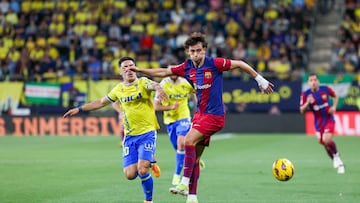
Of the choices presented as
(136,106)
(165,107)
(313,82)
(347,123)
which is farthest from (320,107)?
(347,123)

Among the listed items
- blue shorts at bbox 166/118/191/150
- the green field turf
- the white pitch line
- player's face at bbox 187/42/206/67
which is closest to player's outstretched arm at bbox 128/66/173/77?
player's face at bbox 187/42/206/67

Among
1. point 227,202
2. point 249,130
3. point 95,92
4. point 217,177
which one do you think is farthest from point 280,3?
point 227,202

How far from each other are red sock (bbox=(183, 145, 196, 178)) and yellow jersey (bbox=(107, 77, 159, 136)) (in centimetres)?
101

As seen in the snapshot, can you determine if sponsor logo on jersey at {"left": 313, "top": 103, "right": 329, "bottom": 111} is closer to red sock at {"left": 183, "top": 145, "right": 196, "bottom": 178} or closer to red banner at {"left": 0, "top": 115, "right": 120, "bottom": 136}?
red sock at {"left": 183, "top": 145, "right": 196, "bottom": 178}

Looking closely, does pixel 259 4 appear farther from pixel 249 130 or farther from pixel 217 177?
pixel 217 177

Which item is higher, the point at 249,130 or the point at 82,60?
the point at 82,60

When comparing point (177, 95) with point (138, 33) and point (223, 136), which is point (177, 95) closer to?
point (223, 136)

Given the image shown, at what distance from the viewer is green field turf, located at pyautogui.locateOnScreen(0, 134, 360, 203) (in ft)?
40.4

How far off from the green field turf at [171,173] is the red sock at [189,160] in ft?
3.63

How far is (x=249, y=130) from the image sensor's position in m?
29.1

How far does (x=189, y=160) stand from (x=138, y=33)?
2215 cm

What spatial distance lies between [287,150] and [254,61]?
8581 mm

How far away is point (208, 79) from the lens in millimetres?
10828

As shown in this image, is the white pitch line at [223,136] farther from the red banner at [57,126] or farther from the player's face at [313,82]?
the player's face at [313,82]
